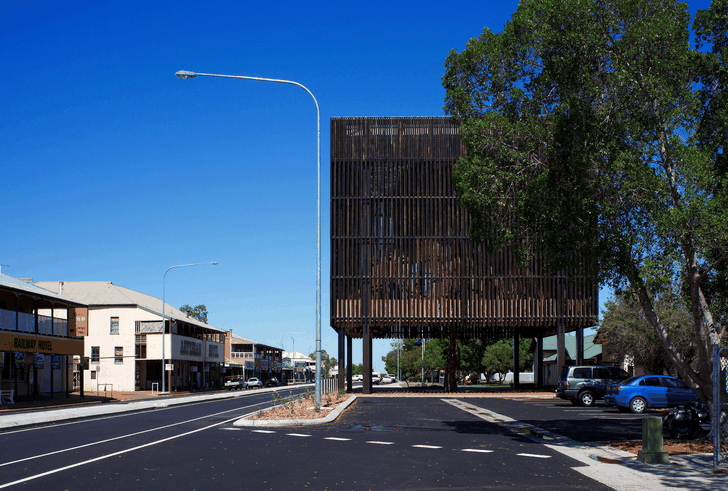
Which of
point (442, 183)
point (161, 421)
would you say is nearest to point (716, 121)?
point (161, 421)

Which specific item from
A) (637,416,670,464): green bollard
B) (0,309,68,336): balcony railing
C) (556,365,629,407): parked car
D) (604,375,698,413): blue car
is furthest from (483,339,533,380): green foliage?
(637,416,670,464): green bollard

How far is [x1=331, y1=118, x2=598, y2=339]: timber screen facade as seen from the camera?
5041cm

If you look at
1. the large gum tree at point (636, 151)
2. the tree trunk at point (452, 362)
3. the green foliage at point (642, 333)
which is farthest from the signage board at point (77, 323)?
the large gum tree at point (636, 151)

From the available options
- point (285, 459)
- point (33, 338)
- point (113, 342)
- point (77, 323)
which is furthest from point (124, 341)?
point (285, 459)

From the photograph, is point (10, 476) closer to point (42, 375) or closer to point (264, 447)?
point (264, 447)

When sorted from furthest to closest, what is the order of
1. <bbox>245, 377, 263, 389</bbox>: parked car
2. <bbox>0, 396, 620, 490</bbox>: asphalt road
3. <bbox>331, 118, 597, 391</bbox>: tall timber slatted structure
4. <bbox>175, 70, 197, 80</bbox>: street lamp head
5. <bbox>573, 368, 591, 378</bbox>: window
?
1. <bbox>245, 377, 263, 389</bbox>: parked car
2. <bbox>331, 118, 597, 391</bbox>: tall timber slatted structure
3. <bbox>573, 368, 591, 378</bbox>: window
4. <bbox>175, 70, 197, 80</bbox>: street lamp head
5. <bbox>0, 396, 620, 490</bbox>: asphalt road

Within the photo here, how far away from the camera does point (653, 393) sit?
93.9 feet

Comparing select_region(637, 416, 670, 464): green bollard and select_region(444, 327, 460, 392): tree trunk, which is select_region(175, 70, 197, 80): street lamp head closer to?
select_region(637, 416, 670, 464): green bollard

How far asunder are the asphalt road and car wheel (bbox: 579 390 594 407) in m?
14.9

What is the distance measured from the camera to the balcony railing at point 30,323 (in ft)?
136

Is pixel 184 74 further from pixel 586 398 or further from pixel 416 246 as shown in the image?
pixel 416 246

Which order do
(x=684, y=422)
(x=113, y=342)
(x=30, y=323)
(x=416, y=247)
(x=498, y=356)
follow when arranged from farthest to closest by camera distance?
1. (x=498, y=356)
2. (x=113, y=342)
3. (x=416, y=247)
4. (x=30, y=323)
5. (x=684, y=422)

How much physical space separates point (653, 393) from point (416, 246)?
24354 millimetres

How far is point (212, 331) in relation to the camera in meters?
84.8
